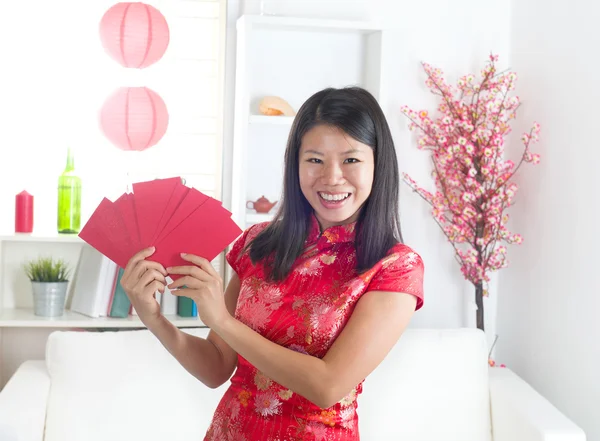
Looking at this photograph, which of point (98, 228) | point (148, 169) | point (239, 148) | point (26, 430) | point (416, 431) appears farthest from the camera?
point (148, 169)

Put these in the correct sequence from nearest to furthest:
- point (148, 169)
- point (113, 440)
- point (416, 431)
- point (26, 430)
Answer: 1. point (26, 430)
2. point (113, 440)
3. point (416, 431)
4. point (148, 169)

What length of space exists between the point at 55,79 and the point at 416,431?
2.03 meters

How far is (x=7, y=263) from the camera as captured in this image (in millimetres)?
3201

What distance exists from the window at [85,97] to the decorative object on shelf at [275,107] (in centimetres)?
21

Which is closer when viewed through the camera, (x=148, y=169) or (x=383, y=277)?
(x=383, y=277)

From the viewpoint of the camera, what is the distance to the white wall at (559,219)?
2.75m

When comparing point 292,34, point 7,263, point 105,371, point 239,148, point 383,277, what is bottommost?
point 105,371

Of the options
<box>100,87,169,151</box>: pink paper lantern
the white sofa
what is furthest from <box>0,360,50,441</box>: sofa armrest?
<box>100,87,169,151</box>: pink paper lantern

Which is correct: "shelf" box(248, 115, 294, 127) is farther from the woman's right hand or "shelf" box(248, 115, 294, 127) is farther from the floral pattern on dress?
the woman's right hand

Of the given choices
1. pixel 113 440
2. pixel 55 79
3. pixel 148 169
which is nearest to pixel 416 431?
pixel 113 440

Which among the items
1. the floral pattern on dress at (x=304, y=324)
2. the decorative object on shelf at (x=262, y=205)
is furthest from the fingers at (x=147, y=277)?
the decorative object on shelf at (x=262, y=205)

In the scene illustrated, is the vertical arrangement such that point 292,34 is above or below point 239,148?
above

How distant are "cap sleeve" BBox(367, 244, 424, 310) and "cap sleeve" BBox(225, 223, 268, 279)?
0.31 meters

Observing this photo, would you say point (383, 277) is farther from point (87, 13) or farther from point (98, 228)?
point (87, 13)
